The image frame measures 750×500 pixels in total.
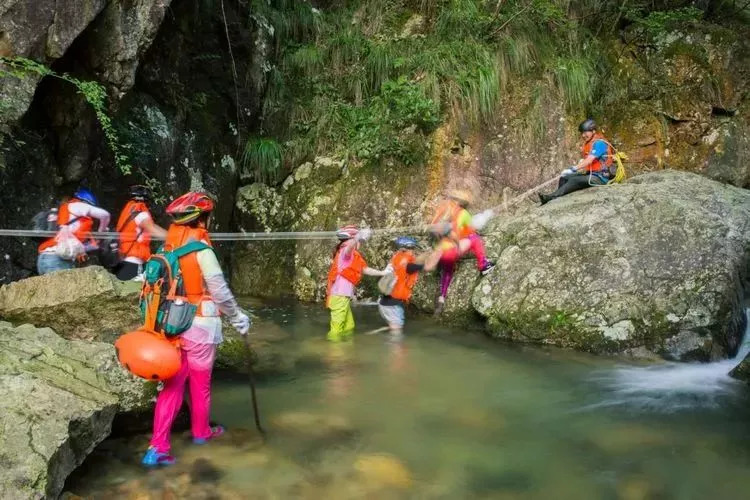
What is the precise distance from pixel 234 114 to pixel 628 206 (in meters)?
6.14

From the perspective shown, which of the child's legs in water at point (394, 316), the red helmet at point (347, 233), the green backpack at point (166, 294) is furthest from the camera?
the child's legs in water at point (394, 316)

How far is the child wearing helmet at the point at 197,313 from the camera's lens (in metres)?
4.32

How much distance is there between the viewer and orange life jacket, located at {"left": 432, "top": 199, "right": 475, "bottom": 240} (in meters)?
8.29

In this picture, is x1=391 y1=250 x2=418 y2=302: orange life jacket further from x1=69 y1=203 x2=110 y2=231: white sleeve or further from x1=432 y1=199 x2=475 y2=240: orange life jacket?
x1=69 y1=203 x2=110 y2=231: white sleeve

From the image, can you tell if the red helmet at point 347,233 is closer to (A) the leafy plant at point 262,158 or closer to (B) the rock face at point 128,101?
(B) the rock face at point 128,101

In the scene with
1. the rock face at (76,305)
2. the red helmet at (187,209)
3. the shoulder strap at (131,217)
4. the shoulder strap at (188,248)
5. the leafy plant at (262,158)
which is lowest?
the rock face at (76,305)

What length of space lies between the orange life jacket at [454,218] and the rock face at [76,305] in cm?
404

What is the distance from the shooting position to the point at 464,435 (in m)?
5.15

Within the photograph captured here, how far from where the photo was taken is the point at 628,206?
798 centimetres

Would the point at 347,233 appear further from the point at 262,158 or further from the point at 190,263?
the point at 190,263

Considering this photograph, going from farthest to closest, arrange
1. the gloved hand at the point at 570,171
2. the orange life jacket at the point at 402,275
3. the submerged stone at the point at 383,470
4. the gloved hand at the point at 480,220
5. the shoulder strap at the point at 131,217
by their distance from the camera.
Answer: the gloved hand at the point at 570,171 < the gloved hand at the point at 480,220 < the orange life jacket at the point at 402,275 < the shoulder strap at the point at 131,217 < the submerged stone at the point at 383,470

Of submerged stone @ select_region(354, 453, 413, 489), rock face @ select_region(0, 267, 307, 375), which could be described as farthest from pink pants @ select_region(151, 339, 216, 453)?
rock face @ select_region(0, 267, 307, 375)

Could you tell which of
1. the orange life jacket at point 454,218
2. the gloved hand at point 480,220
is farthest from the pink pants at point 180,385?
the gloved hand at point 480,220

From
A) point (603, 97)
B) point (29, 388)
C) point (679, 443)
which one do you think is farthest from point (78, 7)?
point (603, 97)
